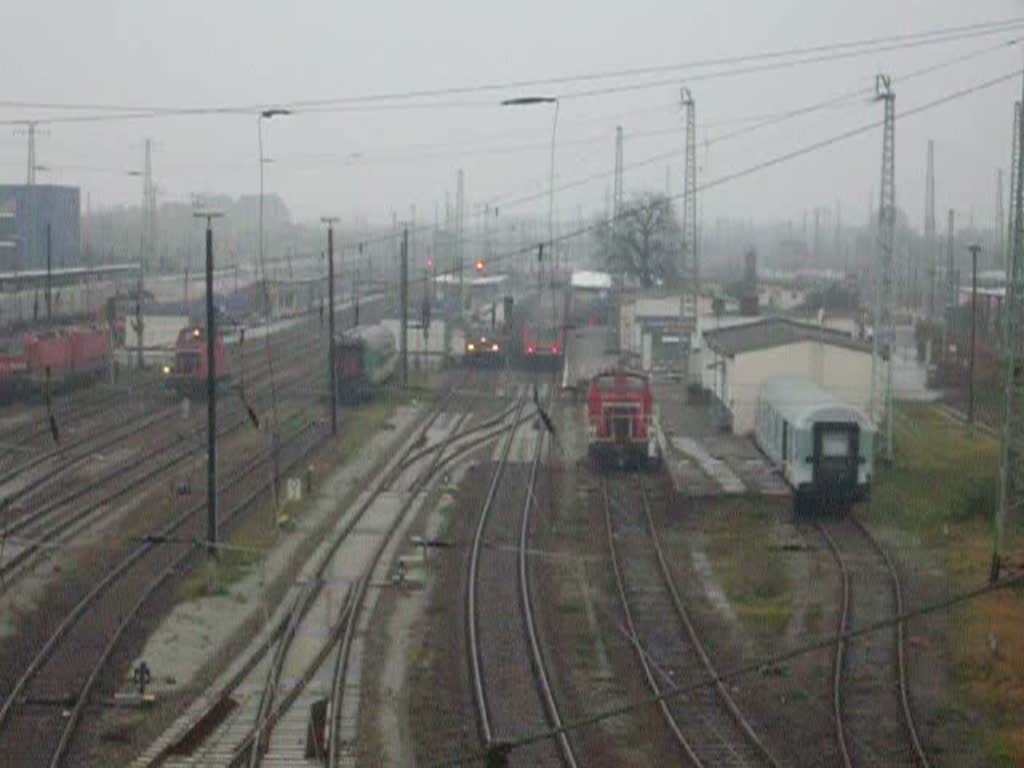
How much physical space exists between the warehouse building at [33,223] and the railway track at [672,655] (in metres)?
22.9

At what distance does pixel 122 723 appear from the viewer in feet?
22.9

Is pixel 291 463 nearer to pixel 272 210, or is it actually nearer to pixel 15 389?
pixel 15 389

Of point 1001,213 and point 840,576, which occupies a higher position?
point 1001,213

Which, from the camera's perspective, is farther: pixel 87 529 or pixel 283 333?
pixel 283 333

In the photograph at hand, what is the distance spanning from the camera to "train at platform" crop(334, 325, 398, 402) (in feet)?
66.2

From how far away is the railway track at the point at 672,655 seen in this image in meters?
6.57

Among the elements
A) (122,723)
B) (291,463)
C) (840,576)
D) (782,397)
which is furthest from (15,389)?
(122,723)

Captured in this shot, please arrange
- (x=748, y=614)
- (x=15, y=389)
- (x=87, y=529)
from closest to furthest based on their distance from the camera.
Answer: (x=748, y=614) < (x=87, y=529) < (x=15, y=389)

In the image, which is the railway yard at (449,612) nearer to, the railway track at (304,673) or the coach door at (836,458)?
the railway track at (304,673)

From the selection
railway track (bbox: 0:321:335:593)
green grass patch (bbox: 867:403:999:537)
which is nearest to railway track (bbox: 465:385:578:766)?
railway track (bbox: 0:321:335:593)

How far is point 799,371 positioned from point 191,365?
7.07 meters

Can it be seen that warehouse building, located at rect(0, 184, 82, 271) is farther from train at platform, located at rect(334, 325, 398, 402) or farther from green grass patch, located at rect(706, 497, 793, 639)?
green grass patch, located at rect(706, 497, 793, 639)

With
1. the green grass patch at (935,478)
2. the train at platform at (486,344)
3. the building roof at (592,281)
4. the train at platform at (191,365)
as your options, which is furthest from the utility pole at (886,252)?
the building roof at (592,281)

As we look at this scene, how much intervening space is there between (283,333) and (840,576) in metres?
18.1
